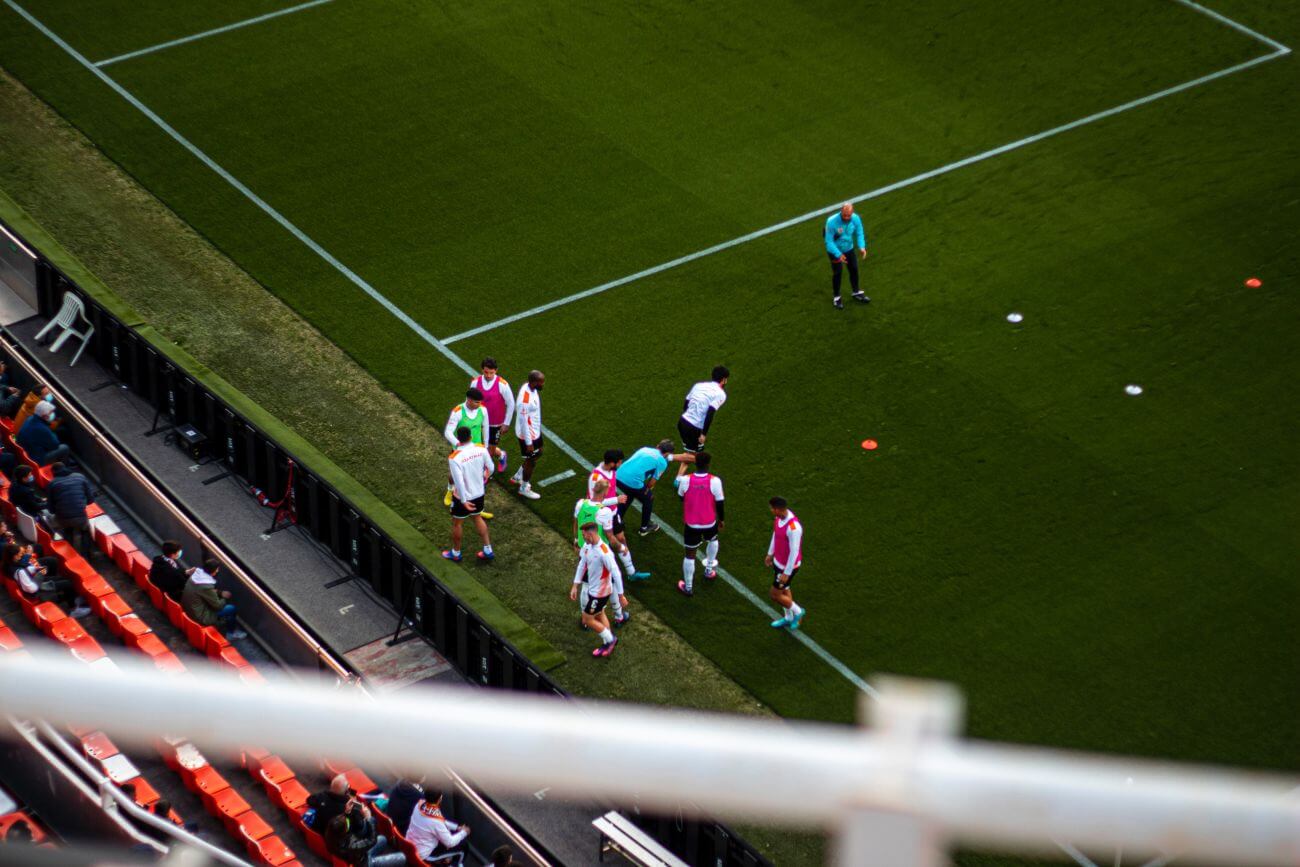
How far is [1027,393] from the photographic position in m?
18.5

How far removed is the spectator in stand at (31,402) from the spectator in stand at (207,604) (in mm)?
3279

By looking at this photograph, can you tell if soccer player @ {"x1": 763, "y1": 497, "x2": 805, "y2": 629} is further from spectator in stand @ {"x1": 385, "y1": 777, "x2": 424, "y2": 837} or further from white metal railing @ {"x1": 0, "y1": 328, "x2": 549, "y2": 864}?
spectator in stand @ {"x1": 385, "y1": 777, "x2": 424, "y2": 837}

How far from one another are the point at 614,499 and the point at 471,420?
1.62 meters

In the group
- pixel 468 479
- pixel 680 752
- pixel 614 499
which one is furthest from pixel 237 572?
pixel 680 752

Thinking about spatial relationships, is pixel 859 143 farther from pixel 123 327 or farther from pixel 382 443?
pixel 123 327

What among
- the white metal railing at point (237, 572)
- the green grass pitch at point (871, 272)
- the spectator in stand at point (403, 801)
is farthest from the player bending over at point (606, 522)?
the spectator in stand at point (403, 801)

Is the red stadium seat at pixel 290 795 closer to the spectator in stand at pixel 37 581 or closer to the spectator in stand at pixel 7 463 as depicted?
the spectator in stand at pixel 37 581

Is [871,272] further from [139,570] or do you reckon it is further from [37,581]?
[37,581]

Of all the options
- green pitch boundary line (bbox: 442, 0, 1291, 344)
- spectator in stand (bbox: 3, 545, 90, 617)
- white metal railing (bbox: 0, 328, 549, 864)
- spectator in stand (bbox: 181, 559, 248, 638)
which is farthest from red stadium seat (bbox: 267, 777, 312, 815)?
green pitch boundary line (bbox: 442, 0, 1291, 344)

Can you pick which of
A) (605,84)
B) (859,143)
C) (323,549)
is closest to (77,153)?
(605,84)

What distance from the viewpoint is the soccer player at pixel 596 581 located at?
1429 centimetres

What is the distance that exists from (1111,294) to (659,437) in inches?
245

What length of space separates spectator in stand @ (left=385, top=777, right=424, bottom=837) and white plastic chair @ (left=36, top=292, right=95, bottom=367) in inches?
329

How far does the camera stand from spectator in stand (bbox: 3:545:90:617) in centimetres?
1450
